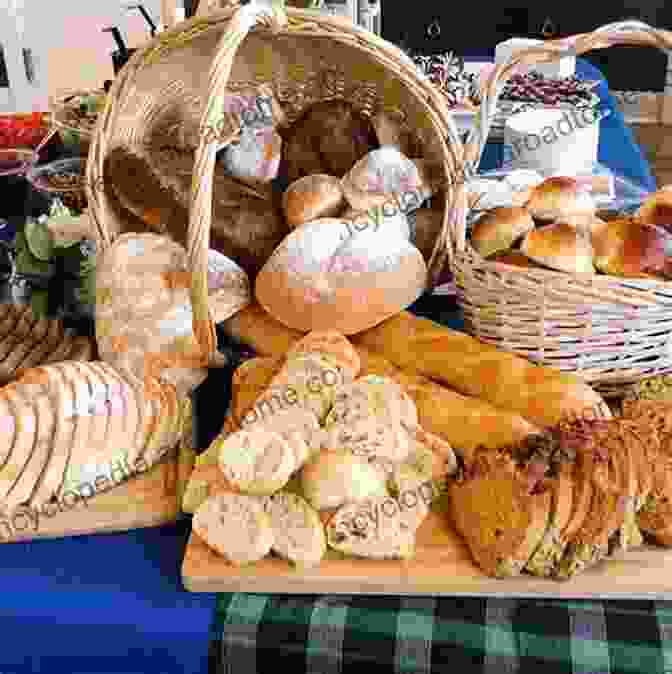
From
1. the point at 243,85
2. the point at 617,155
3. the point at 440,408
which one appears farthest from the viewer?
the point at 617,155

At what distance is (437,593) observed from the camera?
790mm

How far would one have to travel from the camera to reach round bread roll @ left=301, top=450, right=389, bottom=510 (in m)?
0.82

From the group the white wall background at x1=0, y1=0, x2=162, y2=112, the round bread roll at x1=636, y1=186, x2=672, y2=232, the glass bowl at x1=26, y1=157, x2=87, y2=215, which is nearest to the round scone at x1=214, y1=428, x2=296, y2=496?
the round bread roll at x1=636, y1=186, x2=672, y2=232

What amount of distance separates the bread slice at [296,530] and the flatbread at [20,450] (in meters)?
0.26

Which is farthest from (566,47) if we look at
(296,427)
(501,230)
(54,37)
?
(54,37)

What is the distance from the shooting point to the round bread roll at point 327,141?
4.36ft

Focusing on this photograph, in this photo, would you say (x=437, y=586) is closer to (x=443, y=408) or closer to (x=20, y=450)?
(x=443, y=408)

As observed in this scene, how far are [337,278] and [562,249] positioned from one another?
11.4 inches

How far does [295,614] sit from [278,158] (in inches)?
32.2

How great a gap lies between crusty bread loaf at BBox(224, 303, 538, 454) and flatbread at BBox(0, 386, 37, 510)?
0.24 metres

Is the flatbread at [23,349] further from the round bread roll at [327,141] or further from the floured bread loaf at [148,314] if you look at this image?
the round bread roll at [327,141]

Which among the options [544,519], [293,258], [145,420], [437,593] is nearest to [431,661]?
[437,593]

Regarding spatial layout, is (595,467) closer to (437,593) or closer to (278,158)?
(437,593)

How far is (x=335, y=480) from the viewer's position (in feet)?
2.67
